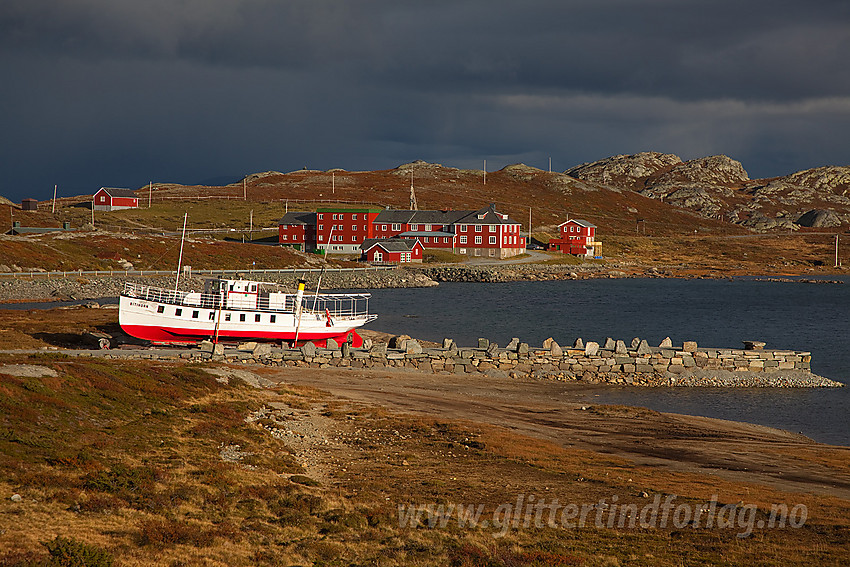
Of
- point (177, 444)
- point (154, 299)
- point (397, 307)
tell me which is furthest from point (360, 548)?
point (397, 307)

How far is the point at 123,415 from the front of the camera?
22.9 metres

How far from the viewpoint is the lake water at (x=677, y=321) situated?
36891 millimetres

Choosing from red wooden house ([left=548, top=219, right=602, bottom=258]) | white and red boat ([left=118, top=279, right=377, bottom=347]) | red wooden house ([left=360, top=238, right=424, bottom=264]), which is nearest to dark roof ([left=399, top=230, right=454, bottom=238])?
red wooden house ([left=360, top=238, right=424, bottom=264])

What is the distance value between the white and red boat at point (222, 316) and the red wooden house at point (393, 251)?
9367 centimetres

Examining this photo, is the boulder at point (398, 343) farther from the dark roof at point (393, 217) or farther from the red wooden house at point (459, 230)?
the dark roof at point (393, 217)

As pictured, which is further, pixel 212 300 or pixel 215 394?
pixel 212 300

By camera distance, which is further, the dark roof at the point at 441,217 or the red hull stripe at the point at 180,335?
the dark roof at the point at 441,217

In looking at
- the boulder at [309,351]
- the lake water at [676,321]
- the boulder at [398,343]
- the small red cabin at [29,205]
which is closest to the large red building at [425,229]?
the lake water at [676,321]

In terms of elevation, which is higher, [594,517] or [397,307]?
[397,307]

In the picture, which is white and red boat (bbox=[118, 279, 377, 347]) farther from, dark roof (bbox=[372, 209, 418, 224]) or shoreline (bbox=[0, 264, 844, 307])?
dark roof (bbox=[372, 209, 418, 224])

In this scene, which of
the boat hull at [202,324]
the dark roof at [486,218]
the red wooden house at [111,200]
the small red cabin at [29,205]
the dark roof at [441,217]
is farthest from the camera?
the red wooden house at [111,200]

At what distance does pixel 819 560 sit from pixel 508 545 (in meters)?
6.03

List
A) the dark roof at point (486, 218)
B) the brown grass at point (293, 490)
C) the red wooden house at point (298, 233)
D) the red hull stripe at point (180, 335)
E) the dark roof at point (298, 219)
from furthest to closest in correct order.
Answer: the dark roof at point (298, 219) < the red wooden house at point (298, 233) < the dark roof at point (486, 218) < the red hull stripe at point (180, 335) < the brown grass at point (293, 490)

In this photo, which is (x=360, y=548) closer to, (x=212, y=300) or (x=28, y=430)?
(x=28, y=430)
